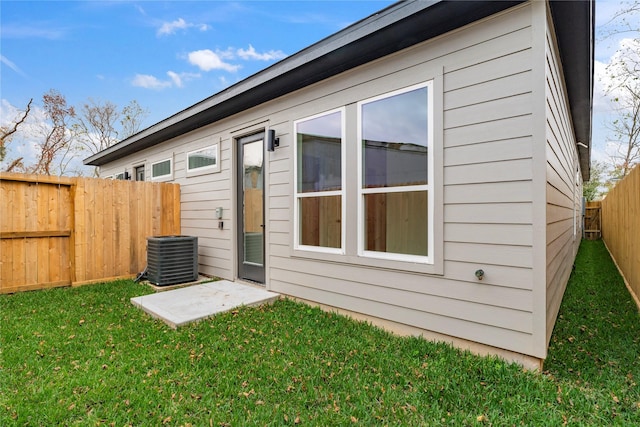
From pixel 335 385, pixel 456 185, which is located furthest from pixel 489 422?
pixel 456 185

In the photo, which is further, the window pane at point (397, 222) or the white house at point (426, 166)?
the window pane at point (397, 222)

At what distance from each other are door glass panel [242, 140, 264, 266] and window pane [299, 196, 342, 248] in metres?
0.99

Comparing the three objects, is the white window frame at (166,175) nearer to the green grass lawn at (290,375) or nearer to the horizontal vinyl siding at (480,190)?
the green grass lawn at (290,375)

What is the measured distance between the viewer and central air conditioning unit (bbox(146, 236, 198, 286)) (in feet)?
16.9

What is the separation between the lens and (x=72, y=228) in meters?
5.33

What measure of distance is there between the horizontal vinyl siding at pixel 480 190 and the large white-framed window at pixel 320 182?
731mm

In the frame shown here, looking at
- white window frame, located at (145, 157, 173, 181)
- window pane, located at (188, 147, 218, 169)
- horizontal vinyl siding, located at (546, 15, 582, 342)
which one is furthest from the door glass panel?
horizontal vinyl siding, located at (546, 15, 582, 342)

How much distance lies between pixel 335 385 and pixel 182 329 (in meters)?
1.90

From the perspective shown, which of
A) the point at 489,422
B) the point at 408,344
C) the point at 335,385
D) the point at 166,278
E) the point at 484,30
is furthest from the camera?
the point at 166,278

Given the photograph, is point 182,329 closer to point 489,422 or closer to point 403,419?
point 403,419

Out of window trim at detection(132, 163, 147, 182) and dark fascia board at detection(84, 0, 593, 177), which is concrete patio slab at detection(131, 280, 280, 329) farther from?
window trim at detection(132, 163, 147, 182)

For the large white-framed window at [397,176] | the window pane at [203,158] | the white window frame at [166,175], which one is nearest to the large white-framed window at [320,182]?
the large white-framed window at [397,176]

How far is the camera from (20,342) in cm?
300

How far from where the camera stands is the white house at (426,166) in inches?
98.1
